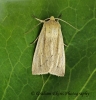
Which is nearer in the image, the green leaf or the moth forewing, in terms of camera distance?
the green leaf

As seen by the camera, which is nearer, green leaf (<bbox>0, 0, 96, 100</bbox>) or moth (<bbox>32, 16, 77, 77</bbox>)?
green leaf (<bbox>0, 0, 96, 100</bbox>)

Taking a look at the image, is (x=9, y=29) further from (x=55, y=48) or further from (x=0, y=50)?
(x=55, y=48)

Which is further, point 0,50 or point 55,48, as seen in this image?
point 55,48

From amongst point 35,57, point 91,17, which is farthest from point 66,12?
point 35,57

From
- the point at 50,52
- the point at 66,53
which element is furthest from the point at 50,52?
the point at 66,53

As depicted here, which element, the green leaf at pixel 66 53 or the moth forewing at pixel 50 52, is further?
the moth forewing at pixel 50 52

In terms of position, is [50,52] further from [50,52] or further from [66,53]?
[66,53]
